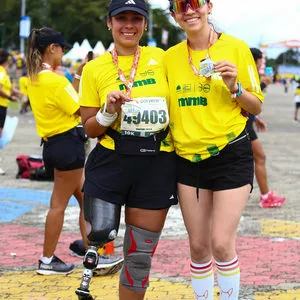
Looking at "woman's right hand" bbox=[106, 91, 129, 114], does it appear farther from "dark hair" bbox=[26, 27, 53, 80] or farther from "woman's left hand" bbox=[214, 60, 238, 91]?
"dark hair" bbox=[26, 27, 53, 80]

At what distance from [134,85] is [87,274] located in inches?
44.2

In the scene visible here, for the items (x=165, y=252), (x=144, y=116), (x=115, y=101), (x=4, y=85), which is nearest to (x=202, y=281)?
(x=144, y=116)

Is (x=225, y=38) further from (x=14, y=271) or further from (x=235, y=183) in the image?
(x=14, y=271)

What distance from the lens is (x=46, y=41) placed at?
19.8ft

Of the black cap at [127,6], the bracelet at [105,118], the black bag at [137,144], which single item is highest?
the black cap at [127,6]

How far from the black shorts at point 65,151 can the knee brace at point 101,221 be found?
168 centimetres

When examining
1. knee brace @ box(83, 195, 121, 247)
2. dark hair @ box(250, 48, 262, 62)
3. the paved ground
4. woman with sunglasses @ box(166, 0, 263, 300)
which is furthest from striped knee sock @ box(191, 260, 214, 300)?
dark hair @ box(250, 48, 262, 62)

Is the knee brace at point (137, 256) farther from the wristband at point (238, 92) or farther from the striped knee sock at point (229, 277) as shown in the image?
the wristband at point (238, 92)

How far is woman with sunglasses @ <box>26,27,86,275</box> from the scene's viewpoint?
5984 millimetres

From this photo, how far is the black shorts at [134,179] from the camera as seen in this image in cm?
432

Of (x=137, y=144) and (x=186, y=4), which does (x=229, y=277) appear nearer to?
(x=137, y=144)

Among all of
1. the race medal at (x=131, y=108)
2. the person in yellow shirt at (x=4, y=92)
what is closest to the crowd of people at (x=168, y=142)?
A: the race medal at (x=131, y=108)

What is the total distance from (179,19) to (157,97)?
1.67 ft

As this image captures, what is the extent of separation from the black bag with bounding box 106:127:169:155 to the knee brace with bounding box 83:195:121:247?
0.34 meters
